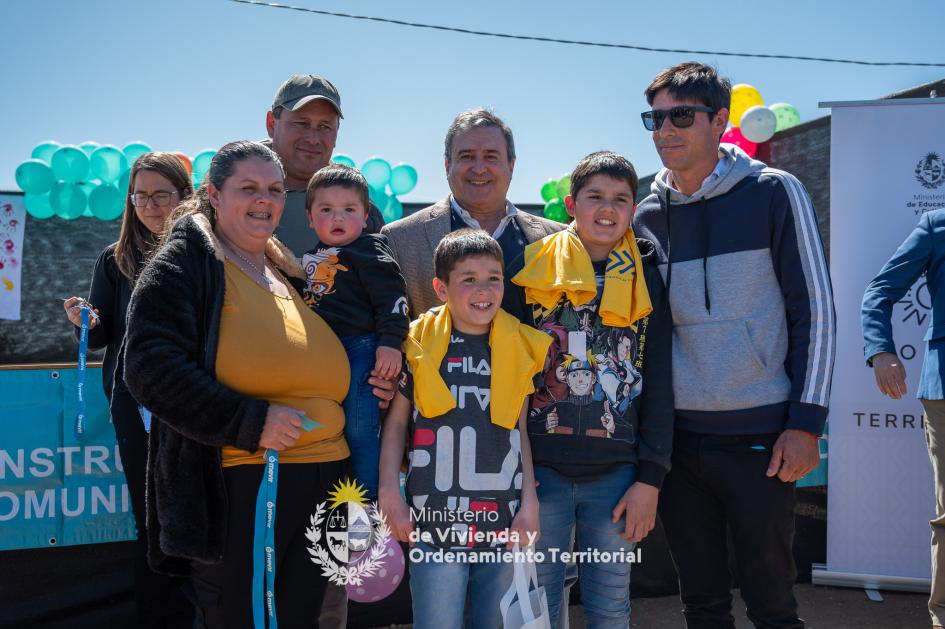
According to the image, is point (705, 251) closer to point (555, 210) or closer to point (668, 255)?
point (668, 255)

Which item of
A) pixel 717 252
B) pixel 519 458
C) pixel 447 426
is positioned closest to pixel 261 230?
pixel 447 426

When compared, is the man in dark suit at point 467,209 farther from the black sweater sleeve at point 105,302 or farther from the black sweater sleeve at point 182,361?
the black sweater sleeve at point 105,302

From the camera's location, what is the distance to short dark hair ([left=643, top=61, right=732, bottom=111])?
248 cm

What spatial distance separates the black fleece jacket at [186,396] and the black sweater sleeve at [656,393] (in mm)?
1215

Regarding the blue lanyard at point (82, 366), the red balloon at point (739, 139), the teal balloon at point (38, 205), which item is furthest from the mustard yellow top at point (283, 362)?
the teal balloon at point (38, 205)

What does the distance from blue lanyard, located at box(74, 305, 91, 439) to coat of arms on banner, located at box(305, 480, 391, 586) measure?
1.34 meters

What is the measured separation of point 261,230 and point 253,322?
315 mm

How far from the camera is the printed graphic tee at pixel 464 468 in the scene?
7.01 feet

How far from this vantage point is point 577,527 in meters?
2.42

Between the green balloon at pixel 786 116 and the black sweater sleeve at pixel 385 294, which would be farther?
the green balloon at pixel 786 116

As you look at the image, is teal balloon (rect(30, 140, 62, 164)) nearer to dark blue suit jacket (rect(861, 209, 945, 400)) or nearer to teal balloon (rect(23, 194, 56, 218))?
teal balloon (rect(23, 194, 56, 218))

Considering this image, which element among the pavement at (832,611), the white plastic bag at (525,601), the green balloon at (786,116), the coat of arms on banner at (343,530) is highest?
the green balloon at (786,116)

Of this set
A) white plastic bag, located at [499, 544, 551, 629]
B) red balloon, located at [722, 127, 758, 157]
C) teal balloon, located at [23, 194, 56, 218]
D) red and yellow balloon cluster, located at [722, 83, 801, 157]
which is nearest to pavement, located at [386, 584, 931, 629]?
white plastic bag, located at [499, 544, 551, 629]

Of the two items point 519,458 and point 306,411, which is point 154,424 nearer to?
point 306,411
